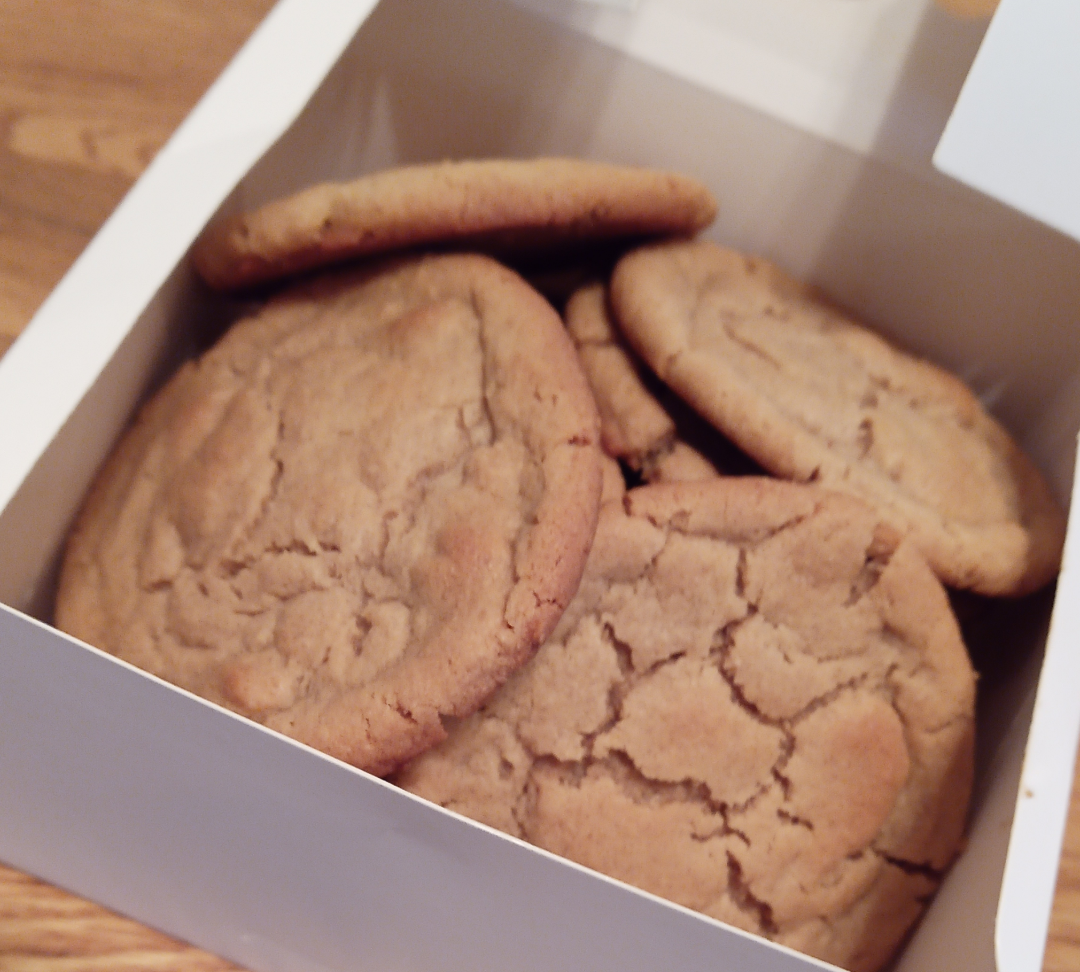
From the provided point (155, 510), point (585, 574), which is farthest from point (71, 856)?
point (585, 574)

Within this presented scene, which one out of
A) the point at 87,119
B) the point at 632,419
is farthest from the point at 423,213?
the point at 87,119

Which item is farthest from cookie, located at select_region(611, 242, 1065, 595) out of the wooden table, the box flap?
the wooden table

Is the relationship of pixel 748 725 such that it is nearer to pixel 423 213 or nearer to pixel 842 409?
pixel 842 409

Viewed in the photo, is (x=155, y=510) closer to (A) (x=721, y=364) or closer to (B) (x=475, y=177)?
(B) (x=475, y=177)

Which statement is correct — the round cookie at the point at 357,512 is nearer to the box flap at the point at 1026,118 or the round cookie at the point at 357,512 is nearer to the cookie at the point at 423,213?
the cookie at the point at 423,213

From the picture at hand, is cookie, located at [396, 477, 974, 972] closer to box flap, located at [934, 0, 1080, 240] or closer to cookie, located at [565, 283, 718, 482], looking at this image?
cookie, located at [565, 283, 718, 482]
